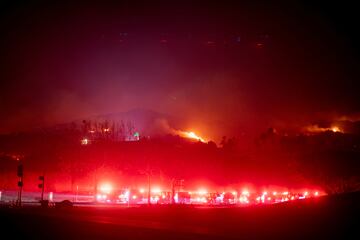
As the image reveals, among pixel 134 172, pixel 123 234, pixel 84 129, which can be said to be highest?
pixel 84 129

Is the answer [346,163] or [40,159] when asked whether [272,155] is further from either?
[40,159]

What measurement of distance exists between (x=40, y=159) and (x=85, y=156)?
9.74m

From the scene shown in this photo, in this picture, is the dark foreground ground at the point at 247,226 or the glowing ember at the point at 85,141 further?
the glowing ember at the point at 85,141

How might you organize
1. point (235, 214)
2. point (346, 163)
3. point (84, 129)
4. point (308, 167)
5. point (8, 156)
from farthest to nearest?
1. point (84, 129)
2. point (8, 156)
3. point (308, 167)
4. point (346, 163)
5. point (235, 214)

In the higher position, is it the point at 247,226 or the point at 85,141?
the point at 85,141

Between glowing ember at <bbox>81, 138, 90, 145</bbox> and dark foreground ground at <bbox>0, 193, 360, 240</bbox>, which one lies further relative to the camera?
glowing ember at <bbox>81, 138, 90, 145</bbox>

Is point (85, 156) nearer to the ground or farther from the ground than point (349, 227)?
farther from the ground

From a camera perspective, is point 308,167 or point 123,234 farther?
point 308,167

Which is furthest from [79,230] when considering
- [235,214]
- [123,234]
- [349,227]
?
[349,227]

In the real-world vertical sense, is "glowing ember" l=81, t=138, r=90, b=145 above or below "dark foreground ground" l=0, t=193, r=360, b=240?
above

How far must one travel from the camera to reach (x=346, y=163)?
60531mm

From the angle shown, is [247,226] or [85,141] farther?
[85,141]

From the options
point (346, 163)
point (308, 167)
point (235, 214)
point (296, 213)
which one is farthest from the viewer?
point (308, 167)

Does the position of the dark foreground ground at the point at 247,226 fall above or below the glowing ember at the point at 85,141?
below
